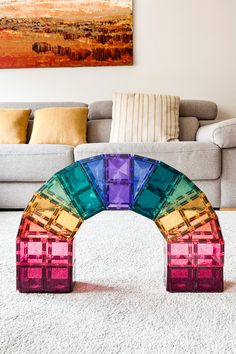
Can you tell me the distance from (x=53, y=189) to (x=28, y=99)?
2.49 meters

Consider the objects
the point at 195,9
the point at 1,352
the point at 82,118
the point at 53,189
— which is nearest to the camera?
the point at 1,352

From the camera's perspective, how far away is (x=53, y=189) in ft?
3.43

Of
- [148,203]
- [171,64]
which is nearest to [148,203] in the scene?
[148,203]

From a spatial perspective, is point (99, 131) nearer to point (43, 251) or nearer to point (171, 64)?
point (171, 64)

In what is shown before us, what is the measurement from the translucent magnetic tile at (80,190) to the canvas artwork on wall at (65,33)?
8.06ft

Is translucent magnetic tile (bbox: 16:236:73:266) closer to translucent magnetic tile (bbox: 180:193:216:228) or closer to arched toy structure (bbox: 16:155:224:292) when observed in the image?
arched toy structure (bbox: 16:155:224:292)

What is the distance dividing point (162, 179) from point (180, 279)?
11.0 inches

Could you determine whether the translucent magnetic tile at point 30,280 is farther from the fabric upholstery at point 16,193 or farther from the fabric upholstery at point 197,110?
the fabric upholstery at point 197,110

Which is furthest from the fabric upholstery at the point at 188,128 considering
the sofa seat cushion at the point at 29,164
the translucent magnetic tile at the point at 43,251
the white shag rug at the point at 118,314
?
the translucent magnetic tile at the point at 43,251

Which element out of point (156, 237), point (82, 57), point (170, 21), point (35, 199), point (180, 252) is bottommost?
point (156, 237)

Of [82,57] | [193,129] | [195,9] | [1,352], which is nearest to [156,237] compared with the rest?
[1,352]

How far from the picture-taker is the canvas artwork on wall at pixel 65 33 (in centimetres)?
329

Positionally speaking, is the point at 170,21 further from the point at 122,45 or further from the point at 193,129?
the point at 193,129

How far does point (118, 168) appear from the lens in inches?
40.6
